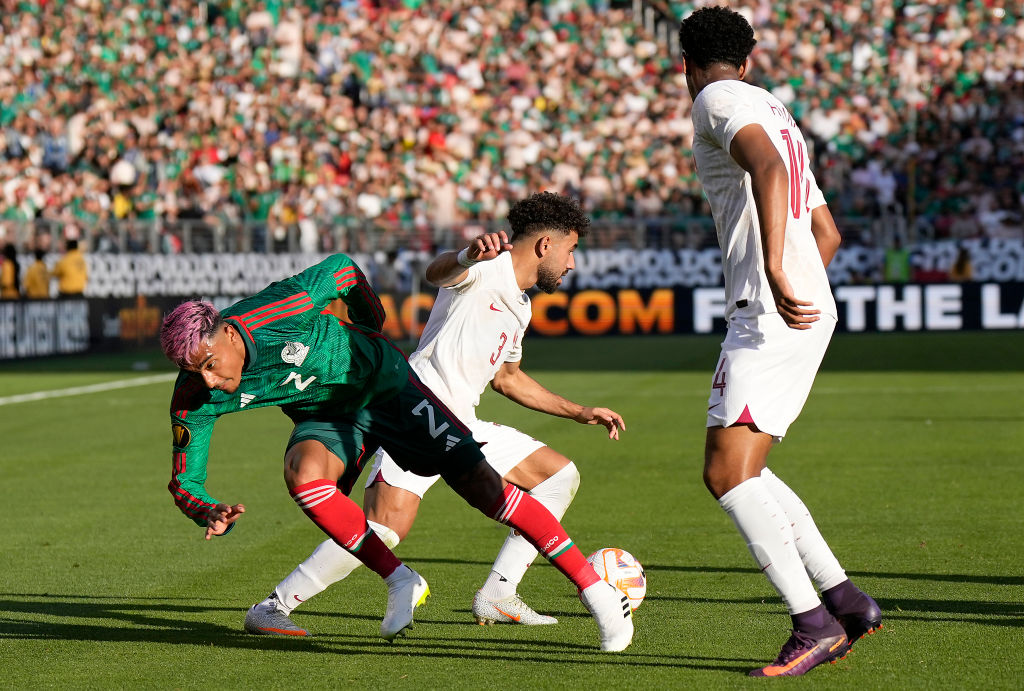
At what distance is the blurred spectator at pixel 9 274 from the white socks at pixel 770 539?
22.4 meters

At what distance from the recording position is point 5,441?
13.6m

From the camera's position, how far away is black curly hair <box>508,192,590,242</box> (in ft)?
19.7

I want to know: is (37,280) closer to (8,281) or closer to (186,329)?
(8,281)

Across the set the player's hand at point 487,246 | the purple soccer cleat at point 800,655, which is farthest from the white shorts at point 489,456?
the purple soccer cleat at point 800,655

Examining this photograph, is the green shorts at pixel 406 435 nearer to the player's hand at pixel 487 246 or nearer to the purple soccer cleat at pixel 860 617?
the player's hand at pixel 487 246

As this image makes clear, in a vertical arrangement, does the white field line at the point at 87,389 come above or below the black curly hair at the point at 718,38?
below

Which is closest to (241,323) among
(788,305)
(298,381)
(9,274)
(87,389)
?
(298,381)

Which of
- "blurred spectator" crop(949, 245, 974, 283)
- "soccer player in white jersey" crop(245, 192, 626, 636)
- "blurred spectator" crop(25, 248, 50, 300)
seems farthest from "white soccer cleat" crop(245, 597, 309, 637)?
"blurred spectator" crop(949, 245, 974, 283)

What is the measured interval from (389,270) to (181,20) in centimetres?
1091

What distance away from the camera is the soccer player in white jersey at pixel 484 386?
6.02 m

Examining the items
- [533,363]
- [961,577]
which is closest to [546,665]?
[961,577]

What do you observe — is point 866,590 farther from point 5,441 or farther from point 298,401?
point 5,441

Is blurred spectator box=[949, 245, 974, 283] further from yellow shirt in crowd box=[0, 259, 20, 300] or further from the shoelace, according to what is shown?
the shoelace

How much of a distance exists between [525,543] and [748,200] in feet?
6.63
